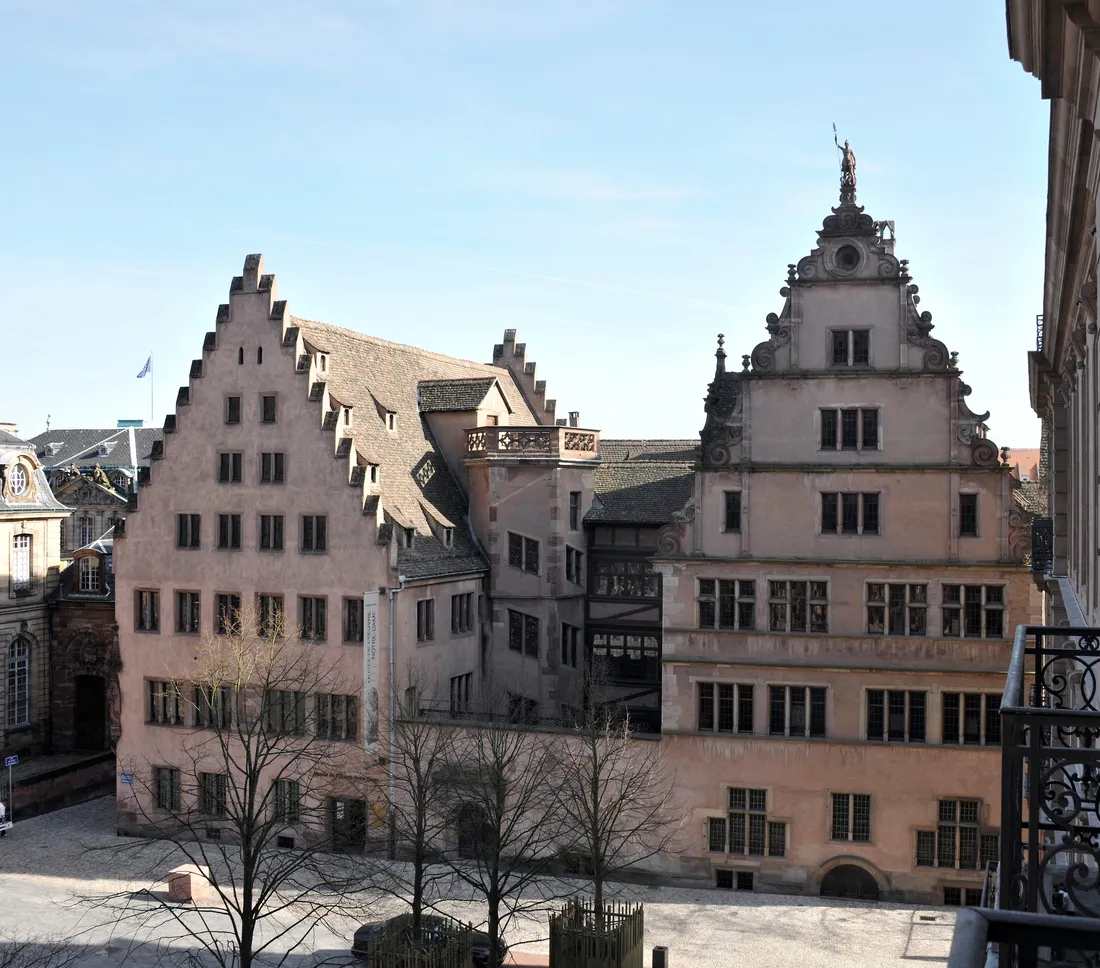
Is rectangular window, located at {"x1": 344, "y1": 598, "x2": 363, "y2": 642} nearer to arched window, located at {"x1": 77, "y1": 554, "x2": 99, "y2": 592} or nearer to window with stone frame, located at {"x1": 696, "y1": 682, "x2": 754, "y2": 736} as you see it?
window with stone frame, located at {"x1": 696, "y1": 682, "x2": 754, "y2": 736}

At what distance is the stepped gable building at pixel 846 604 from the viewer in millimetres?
37125

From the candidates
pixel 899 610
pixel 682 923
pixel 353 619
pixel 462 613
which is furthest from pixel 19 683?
pixel 899 610

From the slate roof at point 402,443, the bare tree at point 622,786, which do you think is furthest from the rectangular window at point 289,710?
the bare tree at point 622,786

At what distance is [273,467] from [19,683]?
Result: 22.1 meters

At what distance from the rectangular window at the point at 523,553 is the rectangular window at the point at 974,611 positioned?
1491 centimetres

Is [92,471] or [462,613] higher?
[92,471]

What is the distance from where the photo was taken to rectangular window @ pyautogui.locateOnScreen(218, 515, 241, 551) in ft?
144

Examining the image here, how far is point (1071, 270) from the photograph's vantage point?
17891 mm

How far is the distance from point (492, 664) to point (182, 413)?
1452 cm

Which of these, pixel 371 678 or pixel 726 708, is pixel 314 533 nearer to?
pixel 371 678

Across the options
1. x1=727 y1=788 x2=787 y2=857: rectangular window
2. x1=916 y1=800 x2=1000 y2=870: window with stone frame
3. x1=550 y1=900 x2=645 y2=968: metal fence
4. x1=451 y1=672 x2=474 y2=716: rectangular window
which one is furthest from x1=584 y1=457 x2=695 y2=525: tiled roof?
x1=550 y1=900 x2=645 y2=968: metal fence

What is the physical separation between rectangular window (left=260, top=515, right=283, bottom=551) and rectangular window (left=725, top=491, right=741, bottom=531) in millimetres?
15368

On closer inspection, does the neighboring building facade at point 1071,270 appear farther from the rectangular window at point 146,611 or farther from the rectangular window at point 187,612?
the rectangular window at point 146,611

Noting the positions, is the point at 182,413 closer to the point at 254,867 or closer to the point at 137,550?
the point at 137,550
